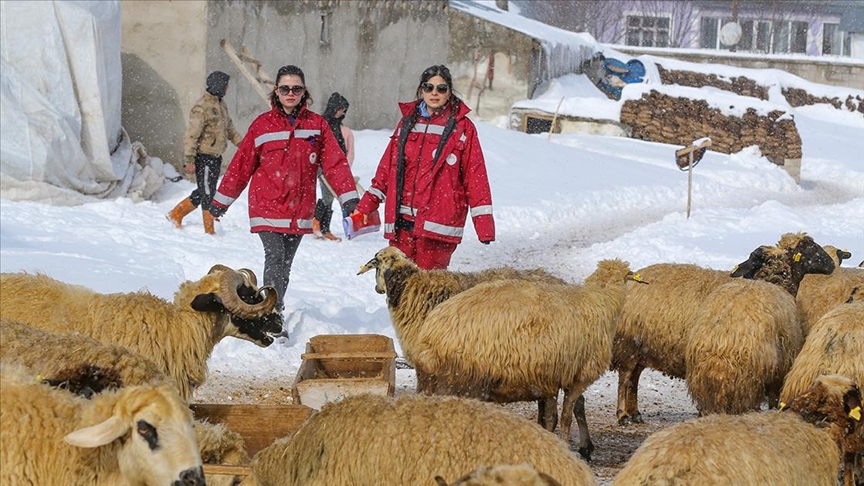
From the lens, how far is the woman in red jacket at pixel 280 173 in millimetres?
8273

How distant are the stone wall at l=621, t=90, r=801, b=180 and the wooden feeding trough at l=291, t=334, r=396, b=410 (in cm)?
2044

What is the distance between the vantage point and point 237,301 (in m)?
6.50

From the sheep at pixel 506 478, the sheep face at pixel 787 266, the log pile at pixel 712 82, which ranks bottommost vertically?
the sheep face at pixel 787 266

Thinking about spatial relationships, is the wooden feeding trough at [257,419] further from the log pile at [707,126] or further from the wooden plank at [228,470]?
the log pile at [707,126]

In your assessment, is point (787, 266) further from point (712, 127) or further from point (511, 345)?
point (712, 127)

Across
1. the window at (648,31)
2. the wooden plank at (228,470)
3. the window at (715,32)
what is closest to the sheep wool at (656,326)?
the wooden plank at (228,470)

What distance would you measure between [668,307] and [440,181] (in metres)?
1.81

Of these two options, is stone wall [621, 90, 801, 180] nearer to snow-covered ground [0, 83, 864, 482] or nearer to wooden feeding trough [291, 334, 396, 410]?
snow-covered ground [0, 83, 864, 482]

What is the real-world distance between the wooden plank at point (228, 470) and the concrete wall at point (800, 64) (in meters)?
37.1

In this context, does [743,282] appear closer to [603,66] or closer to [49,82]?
[49,82]

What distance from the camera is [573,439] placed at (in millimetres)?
7258

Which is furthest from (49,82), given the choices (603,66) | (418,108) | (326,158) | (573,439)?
(603,66)

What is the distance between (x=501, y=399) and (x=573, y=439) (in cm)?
107

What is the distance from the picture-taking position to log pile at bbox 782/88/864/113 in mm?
35750
